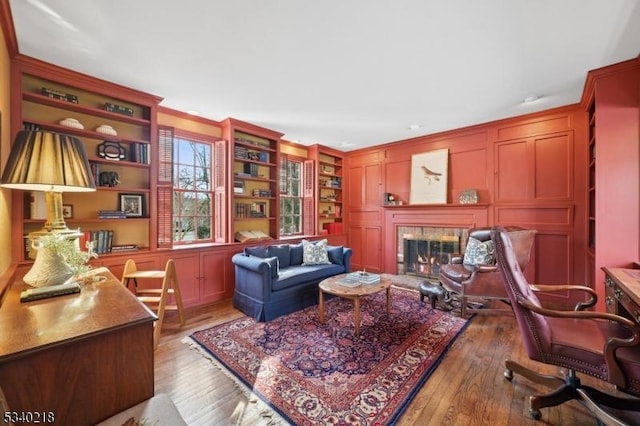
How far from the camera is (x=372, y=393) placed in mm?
1816

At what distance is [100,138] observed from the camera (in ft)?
9.48

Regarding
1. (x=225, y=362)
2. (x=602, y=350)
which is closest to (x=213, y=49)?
(x=225, y=362)

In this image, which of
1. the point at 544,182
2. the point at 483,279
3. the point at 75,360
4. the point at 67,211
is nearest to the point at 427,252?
the point at 483,279

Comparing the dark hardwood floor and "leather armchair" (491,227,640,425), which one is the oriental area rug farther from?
"leather armchair" (491,227,640,425)

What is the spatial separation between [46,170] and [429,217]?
4.70m

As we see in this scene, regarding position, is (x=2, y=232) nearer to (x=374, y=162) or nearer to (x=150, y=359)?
(x=150, y=359)

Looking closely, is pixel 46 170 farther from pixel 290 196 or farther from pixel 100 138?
pixel 290 196

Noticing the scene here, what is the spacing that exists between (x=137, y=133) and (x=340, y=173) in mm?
3877

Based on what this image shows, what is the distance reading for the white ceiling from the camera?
5.83ft

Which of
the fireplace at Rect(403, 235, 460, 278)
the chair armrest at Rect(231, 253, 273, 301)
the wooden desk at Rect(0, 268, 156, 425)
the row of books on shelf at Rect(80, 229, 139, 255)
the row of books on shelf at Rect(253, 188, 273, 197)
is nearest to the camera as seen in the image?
the wooden desk at Rect(0, 268, 156, 425)

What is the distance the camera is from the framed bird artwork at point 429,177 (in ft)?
14.8

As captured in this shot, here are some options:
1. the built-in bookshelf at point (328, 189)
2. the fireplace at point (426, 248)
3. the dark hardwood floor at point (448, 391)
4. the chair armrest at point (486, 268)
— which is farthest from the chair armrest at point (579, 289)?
the built-in bookshelf at point (328, 189)

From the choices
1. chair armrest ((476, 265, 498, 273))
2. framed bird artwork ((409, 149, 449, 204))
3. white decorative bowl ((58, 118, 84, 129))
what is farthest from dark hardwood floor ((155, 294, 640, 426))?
framed bird artwork ((409, 149, 449, 204))

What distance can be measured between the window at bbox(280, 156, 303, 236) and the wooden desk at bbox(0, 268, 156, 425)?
387 centimetres
